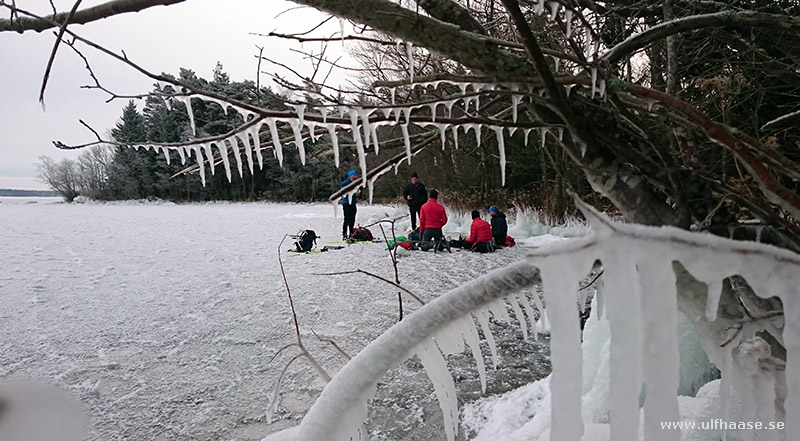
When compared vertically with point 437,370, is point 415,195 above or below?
above

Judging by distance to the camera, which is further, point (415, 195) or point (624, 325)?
point (415, 195)

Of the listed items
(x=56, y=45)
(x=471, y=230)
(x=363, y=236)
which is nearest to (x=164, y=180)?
(x=363, y=236)

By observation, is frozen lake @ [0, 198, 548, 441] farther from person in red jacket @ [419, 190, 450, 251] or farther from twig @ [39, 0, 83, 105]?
twig @ [39, 0, 83, 105]

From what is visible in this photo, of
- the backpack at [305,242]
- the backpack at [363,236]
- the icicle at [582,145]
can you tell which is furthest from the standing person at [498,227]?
the icicle at [582,145]

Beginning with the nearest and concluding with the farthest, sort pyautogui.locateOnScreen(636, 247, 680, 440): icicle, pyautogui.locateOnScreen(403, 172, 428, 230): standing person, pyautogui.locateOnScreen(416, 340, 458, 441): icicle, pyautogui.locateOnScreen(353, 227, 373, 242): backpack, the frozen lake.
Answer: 1. pyautogui.locateOnScreen(636, 247, 680, 440): icicle
2. pyautogui.locateOnScreen(416, 340, 458, 441): icicle
3. the frozen lake
4. pyautogui.locateOnScreen(353, 227, 373, 242): backpack
5. pyautogui.locateOnScreen(403, 172, 428, 230): standing person

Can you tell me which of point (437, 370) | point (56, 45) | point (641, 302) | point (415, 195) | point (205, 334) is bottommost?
point (205, 334)

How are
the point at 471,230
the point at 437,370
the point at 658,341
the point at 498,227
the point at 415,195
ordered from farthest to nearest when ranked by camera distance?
the point at 415,195, the point at 498,227, the point at 471,230, the point at 437,370, the point at 658,341

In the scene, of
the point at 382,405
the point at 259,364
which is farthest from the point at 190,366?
the point at 382,405

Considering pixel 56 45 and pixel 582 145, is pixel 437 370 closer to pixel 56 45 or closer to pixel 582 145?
pixel 582 145

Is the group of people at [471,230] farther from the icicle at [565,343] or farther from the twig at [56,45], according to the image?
the icicle at [565,343]

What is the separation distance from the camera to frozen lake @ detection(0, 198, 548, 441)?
2.64 m

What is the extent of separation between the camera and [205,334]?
4004 mm

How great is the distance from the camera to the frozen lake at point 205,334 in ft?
8.65

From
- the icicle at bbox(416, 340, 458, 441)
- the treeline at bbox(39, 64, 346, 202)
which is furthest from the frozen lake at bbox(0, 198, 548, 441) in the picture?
the treeline at bbox(39, 64, 346, 202)
